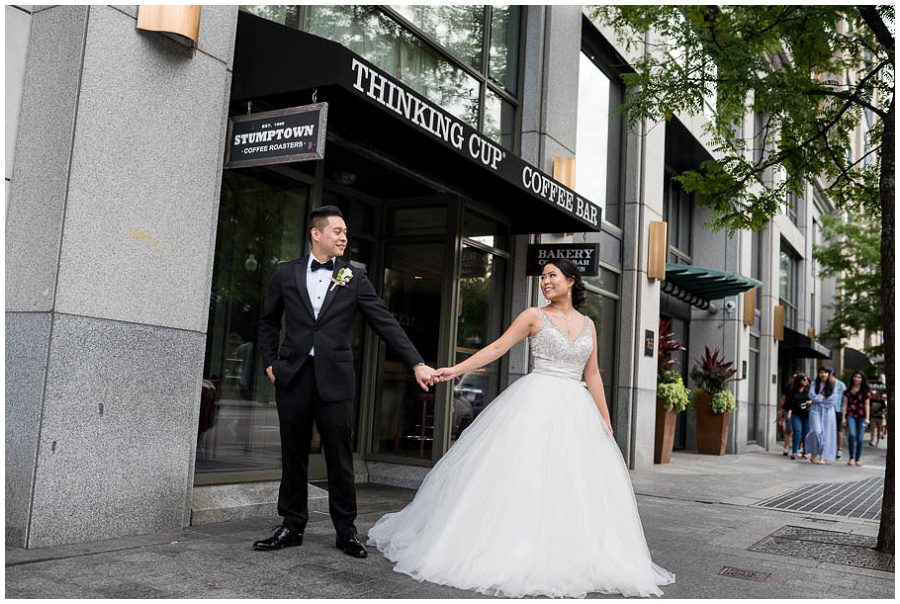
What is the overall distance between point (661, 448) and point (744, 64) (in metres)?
8.36

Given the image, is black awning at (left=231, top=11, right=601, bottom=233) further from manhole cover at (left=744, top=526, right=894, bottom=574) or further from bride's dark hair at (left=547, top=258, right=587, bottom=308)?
manhole cover at (left=744, top=526, right=894, bottom=574)

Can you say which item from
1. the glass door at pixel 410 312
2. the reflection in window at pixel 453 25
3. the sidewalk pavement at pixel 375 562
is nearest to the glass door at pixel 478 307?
the glass door at pixel 410 312

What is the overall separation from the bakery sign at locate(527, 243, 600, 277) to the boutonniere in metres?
5.46

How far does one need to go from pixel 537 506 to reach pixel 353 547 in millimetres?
1253

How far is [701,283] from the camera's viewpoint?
16.6 m

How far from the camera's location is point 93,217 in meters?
5.31

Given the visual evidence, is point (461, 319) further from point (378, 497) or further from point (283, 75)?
point (283, 75)

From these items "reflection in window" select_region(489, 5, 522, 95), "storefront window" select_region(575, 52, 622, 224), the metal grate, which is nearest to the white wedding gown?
the metal grate

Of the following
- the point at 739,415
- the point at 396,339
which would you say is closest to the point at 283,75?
the point at 396,339

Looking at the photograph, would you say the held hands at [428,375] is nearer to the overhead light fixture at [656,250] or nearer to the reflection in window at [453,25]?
the reflection in window at [453,25]

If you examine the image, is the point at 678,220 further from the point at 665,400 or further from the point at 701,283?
the point at 665,400

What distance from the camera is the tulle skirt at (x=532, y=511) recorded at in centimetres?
462

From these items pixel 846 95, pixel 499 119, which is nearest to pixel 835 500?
pixel 846 95

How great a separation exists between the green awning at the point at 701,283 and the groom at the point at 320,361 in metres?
11.0
